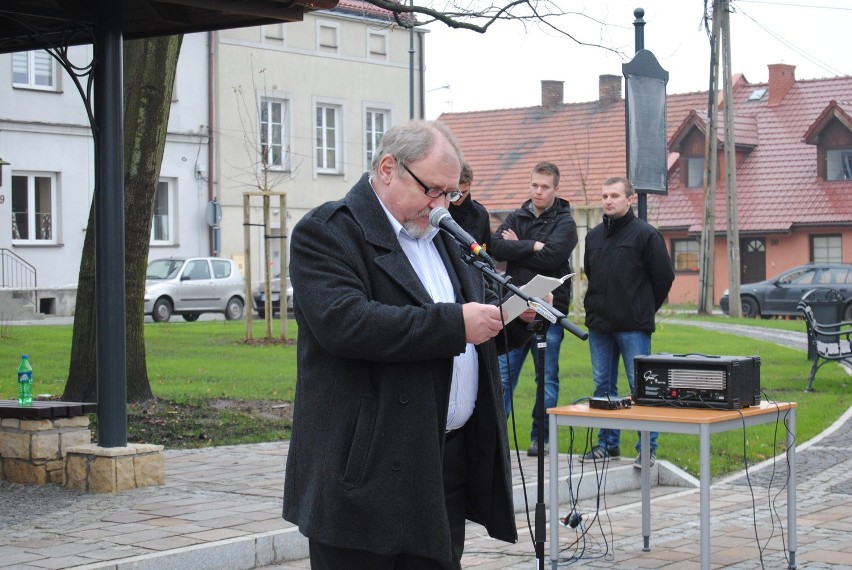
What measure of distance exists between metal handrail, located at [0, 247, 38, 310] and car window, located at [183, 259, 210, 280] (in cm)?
381

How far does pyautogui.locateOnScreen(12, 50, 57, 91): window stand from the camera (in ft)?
105

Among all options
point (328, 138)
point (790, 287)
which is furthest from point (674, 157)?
point (328, 138)

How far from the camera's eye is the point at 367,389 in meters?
3.76

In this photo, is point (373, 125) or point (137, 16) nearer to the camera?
point (137, 16)

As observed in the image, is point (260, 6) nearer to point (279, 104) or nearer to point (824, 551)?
point (824, 551)

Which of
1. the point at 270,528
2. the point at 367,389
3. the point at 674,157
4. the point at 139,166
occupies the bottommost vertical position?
the point at 270,528

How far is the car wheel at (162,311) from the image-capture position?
2998cm

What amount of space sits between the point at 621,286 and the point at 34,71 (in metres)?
26.3

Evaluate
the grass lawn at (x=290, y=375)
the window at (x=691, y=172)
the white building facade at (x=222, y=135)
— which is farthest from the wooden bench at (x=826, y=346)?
the window at (x=691, y=172)

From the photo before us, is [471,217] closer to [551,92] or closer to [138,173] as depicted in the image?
[138,173]

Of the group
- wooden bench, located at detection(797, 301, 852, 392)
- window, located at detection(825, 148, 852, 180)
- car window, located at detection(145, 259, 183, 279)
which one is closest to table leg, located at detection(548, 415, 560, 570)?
wooden bench, located at detection(797, 301, 852, 392)

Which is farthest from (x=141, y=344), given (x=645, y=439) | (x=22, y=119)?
(x=22, y=119)

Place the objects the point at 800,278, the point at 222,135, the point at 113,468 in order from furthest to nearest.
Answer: the point at 800,278 → the point at 222,135 → the point at 113,468

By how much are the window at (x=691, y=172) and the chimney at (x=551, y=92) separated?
24.1 ft
